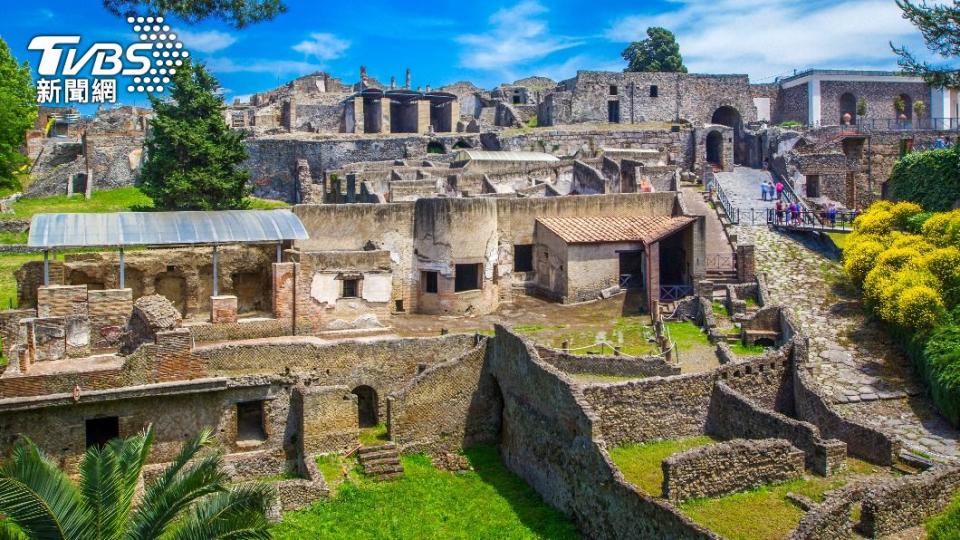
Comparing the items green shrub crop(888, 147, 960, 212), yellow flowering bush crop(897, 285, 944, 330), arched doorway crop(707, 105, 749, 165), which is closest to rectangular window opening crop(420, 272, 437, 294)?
yellow flowering bush crop(897, 285, 944, 330)

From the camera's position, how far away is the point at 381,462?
2025 centimetres

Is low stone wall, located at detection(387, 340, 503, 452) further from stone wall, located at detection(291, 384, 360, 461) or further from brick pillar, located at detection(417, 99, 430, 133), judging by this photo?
brick pillar, located at detection(417, 99, 430, 133)

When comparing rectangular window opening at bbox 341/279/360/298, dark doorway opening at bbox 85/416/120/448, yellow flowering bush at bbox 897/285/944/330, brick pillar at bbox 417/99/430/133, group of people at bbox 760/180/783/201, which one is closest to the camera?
dark doorway opening at bbox 85/416/120/448

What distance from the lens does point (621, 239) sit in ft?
96.5

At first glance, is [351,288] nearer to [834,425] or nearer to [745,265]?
[745,265]

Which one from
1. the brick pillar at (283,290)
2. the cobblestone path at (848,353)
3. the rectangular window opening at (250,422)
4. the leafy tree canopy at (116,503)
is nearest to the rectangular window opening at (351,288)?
the brick pillar at (283,290)

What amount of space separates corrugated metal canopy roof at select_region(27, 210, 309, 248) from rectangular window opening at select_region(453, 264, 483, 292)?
5063 millimetres

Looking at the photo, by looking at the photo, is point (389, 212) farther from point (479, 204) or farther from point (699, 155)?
point (699, 155)

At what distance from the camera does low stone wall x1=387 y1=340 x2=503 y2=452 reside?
834 inches

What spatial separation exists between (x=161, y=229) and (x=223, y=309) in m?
2.81

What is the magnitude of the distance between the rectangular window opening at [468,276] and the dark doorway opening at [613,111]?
2669 centimetres

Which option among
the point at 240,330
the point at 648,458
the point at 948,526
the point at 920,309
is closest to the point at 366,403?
the point at 240,330

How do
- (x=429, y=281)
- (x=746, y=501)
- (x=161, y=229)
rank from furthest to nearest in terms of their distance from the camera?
(x=429, y=281), (x=161, y=229), (x=746, y=501)

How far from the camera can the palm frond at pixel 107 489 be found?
39.4 feet
